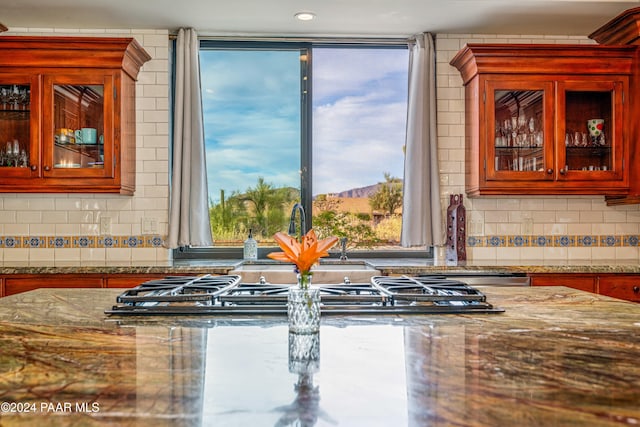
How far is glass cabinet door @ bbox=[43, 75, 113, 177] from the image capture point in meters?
3.32

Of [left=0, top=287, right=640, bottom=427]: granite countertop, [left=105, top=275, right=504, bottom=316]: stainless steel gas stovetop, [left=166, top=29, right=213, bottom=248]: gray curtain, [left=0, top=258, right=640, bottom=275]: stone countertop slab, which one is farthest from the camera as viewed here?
[left=166, top=29, right=213, bottom=248]: gray curtain

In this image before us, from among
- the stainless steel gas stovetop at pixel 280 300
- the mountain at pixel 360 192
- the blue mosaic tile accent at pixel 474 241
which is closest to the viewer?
the stainless steel gas stovetop at pixel 280 300

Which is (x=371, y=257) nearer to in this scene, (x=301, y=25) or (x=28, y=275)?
(x=301, y=25)

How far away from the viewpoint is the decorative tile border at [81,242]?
3678 mm

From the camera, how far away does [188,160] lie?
12.1ft

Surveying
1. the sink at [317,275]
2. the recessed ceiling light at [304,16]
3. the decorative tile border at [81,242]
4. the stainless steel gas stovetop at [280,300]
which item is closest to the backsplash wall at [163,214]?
the decorative tile border at [81,242]

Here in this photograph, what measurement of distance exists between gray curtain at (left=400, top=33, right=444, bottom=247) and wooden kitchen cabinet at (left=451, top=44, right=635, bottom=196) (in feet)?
1.17

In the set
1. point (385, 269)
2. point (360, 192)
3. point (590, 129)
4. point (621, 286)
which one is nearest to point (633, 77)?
point (590, 129)

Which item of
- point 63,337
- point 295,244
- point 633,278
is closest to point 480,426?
point 295,244

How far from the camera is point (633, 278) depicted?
316cm

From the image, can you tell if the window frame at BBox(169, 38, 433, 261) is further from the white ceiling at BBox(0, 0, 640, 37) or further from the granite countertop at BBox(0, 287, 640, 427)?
the granite countertop at BBox(0, 287, 640, 427)

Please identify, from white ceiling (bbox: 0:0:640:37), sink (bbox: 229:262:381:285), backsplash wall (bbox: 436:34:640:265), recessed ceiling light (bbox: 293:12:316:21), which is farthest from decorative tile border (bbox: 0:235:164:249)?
backsplash wall (bbox: 436:34:640:265)

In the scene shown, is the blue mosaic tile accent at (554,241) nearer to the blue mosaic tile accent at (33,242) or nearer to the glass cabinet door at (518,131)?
the glass cabinet door at (518,131)

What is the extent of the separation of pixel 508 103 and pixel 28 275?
3071mm
